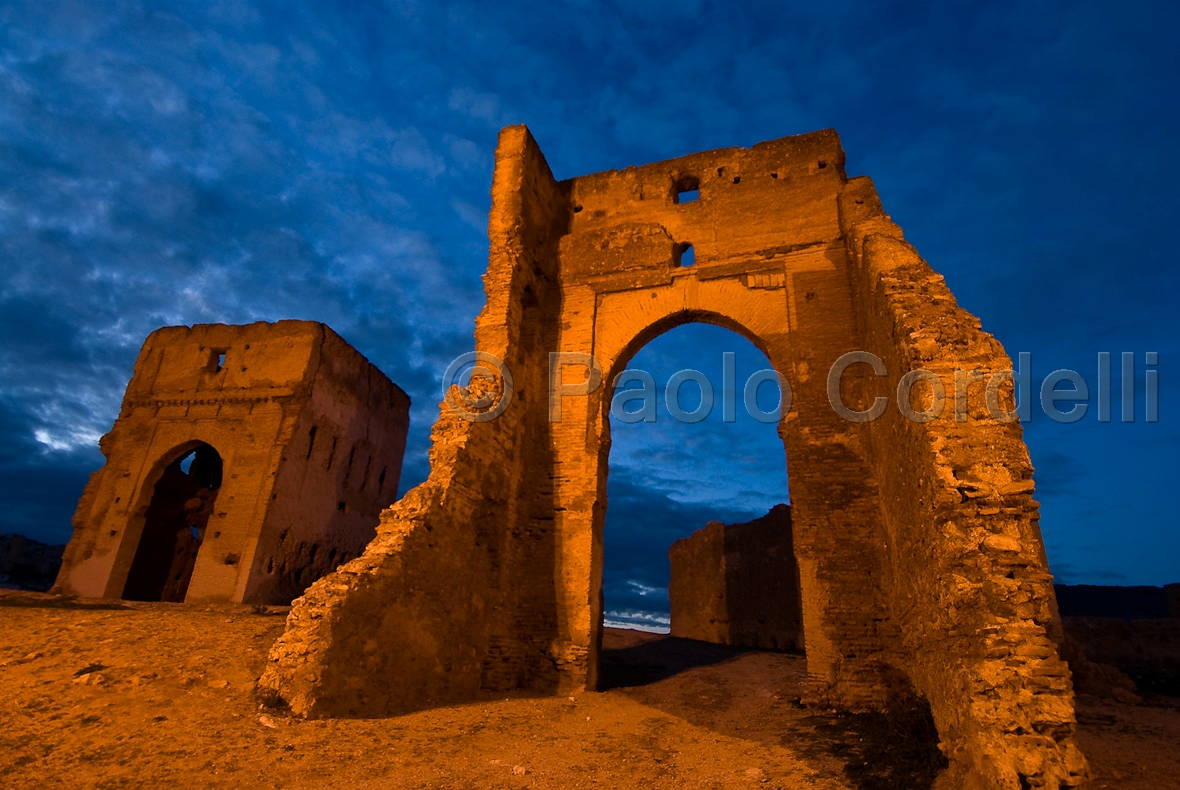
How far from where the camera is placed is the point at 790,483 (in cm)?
748

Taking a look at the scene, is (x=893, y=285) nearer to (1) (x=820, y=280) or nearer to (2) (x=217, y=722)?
(1) (x=820, y=280)

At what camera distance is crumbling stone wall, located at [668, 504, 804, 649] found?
1363cm

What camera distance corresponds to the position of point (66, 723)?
428 cm

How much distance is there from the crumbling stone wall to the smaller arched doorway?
11.2 metres

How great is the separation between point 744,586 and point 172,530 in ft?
41.9

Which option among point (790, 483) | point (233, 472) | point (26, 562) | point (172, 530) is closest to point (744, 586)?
point (790, 483)

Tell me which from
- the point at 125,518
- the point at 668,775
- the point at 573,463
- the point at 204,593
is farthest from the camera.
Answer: the point at 125,518

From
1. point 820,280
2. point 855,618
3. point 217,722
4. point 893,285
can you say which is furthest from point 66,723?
point 820,280

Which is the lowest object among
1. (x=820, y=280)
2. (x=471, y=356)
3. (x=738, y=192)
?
(x=471, y=356)

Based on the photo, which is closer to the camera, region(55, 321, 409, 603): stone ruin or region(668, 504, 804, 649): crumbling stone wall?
region(55, 321, 409, 603): stone ruin

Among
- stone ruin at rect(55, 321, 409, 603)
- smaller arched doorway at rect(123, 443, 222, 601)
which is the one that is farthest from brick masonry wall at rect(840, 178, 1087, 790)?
smaller arched doorway at rect(123, 443, 222, 601)

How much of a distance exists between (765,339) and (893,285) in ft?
7.85

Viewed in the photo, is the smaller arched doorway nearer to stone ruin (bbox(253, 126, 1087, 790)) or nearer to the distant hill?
stone ruin (bbox(253, 126, 1087, 790))

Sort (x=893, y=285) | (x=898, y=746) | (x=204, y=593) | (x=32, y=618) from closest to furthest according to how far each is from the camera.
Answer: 1. (x=898, y=746)
2. (x=893, y=285)
3. (x=32, y=618)
4. (x=204, y=593)
